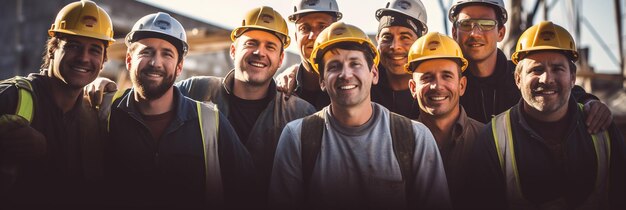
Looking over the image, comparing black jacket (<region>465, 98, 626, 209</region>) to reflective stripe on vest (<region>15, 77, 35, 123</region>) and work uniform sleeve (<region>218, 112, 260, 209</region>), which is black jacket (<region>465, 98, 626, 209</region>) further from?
reflective stripe on vest (<region>15, 77, 35, 123</region>)

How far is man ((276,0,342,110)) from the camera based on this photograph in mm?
5000

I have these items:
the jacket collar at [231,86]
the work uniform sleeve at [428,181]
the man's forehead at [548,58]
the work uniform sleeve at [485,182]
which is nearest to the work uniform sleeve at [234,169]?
the jacket collar at [231,86]

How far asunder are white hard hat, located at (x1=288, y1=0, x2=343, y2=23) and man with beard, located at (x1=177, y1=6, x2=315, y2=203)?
594 mm

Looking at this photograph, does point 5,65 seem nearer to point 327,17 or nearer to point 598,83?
point 327,17

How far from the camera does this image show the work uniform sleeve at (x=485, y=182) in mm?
3598

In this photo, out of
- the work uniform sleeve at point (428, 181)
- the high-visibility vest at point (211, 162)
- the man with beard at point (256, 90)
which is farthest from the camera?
the man with beard at point (256, 90)

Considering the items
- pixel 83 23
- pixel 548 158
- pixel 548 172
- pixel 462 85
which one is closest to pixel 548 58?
pixel 462 85

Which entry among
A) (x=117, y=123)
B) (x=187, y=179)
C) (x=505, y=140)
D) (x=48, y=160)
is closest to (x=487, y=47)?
(x=505, y=140)

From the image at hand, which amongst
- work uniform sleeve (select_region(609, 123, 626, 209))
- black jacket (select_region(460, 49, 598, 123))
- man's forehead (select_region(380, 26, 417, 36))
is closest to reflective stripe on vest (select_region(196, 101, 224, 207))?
man's forehead (select_region(380, 26, 417, 36))

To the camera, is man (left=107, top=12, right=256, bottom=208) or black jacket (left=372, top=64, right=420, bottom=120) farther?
black jacket (left=372, top=64, right=420, bottom=120)

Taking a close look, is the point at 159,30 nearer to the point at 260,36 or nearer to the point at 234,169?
the point at 260,36

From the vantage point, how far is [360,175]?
3.51 metres

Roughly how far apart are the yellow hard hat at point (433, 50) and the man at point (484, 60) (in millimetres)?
537

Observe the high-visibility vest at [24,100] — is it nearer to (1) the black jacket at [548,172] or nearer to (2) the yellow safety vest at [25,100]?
(2) the yellow safety vest at [25,100]
